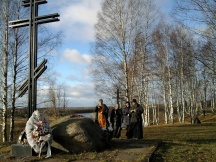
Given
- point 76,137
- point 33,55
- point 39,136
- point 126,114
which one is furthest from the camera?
point 126,114

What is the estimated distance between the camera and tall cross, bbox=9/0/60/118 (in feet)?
25.4

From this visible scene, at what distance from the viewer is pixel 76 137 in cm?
701

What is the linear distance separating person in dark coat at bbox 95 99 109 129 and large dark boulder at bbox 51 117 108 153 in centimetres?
253

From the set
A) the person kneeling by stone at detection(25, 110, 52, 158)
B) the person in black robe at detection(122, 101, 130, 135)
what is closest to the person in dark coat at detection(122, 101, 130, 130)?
the person in black robe at detection(122, 101, 130, 135)

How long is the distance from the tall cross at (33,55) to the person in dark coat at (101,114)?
2906 millimetres

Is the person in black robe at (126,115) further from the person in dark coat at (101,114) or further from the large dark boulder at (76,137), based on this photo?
the large dark boulder at (76,137)

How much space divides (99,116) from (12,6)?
8782mm

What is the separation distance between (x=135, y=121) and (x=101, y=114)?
1.31 meters

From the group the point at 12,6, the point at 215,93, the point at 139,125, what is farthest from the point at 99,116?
the point at 215,93

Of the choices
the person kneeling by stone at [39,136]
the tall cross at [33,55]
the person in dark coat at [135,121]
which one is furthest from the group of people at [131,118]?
the person kneeling by stone at [39,136]

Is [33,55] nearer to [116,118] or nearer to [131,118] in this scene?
[131,118]

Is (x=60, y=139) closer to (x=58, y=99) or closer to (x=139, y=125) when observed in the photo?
(x=139, y=125)

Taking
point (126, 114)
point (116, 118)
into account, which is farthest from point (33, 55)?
point (126, 114)

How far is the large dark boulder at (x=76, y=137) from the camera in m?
7.02
